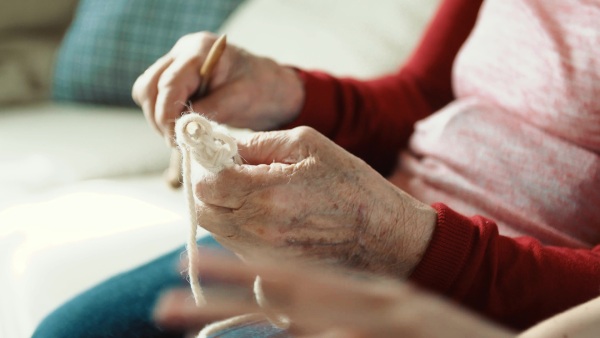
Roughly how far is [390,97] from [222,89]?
0.91 ft

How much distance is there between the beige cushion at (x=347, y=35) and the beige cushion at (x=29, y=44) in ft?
2.09

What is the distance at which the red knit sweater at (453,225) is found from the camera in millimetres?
543

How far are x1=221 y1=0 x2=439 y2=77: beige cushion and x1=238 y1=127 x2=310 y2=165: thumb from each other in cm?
62

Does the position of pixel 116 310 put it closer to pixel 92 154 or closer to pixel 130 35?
pixel 92 154

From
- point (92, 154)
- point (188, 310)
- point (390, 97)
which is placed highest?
point (390, 97)

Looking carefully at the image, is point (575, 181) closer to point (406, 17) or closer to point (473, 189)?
point (473, 189)

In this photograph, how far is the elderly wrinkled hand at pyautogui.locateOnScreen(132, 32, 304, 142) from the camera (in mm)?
679

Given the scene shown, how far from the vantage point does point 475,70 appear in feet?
2.61

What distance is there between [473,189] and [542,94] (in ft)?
0.42

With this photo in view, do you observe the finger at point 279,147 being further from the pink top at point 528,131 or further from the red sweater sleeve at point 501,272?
the pink top at point 528,131

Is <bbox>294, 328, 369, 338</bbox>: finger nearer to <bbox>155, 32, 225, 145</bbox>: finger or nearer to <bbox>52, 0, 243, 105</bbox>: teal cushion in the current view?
<bbox>155, 32, 225, 145</bbox>: finger

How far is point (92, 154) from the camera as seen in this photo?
1.15m

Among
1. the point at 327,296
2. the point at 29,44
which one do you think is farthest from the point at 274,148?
the point at 29,44

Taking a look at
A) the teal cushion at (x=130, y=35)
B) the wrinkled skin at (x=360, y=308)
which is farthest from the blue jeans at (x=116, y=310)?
the teal cushion at (x=130, y=35)
